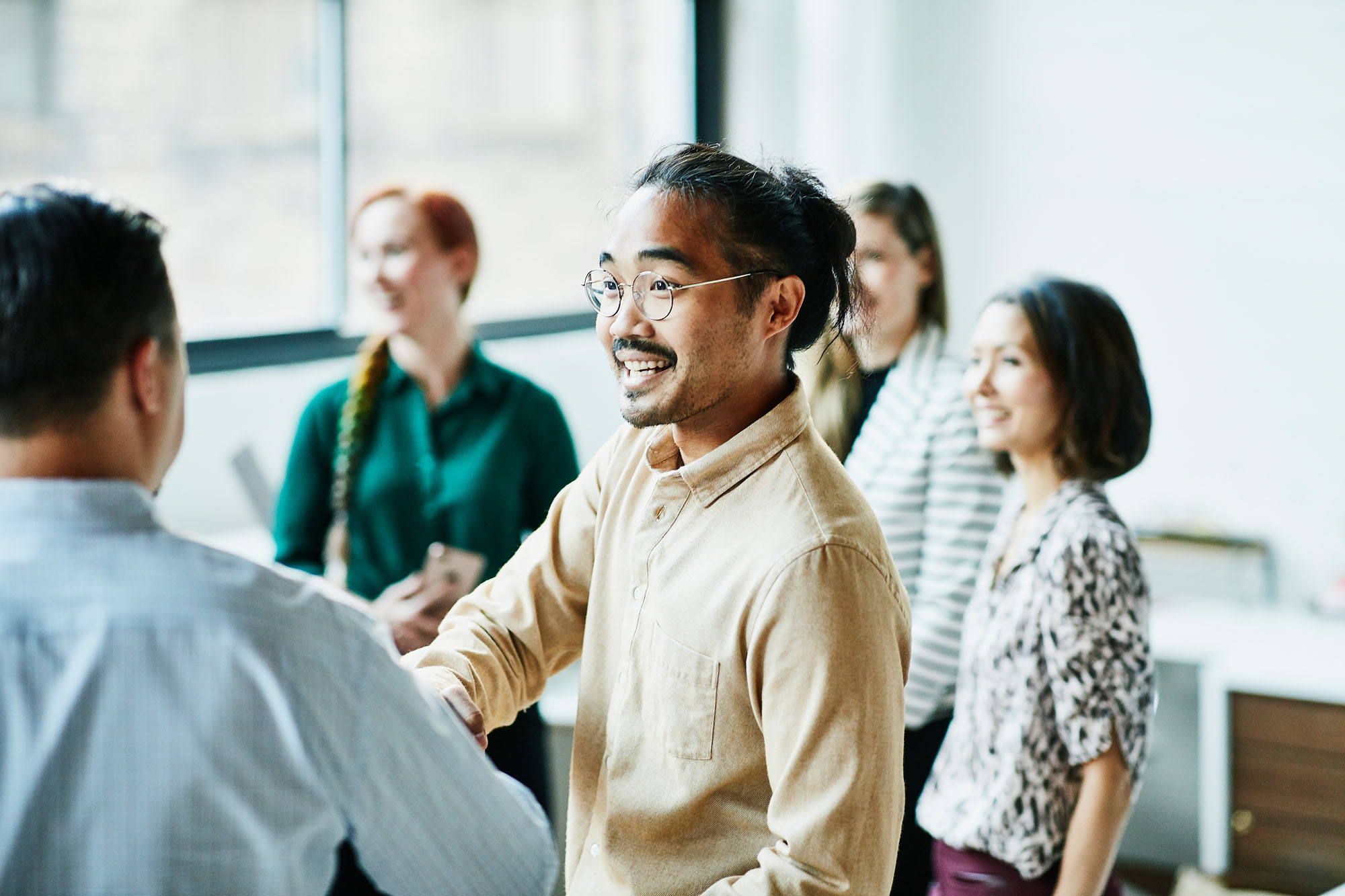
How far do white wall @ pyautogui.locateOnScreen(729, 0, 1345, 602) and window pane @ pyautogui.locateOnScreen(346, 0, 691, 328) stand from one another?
606mm

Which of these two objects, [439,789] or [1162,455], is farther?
[1162,455]

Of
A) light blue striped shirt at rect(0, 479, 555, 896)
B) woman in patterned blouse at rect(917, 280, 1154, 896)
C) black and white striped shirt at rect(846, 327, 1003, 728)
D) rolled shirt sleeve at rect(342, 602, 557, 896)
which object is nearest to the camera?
light blue striped shirt at rect(0, 479, 555, 896)

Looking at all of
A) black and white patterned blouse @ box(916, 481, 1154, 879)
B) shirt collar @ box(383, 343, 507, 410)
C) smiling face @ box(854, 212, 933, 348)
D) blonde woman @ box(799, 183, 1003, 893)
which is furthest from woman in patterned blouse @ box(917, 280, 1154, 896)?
shirt collar @ box(383, 343, 507, 410)

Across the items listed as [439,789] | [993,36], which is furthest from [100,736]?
[993,36]

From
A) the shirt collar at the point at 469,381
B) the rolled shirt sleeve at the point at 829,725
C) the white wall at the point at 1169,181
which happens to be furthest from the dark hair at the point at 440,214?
the white wall at the point at 1169,181

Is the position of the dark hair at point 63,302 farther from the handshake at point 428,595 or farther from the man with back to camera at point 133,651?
the handshake at point 428,595

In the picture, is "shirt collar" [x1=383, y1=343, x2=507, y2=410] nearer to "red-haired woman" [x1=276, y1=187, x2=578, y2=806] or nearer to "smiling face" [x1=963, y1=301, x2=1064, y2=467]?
"red-haired woman" [x1=276, y1=187, x2=578, y2=806]

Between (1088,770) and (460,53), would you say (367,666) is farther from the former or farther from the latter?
(460,53)

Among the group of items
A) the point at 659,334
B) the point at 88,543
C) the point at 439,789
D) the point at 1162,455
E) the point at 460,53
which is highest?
the point at 460,53

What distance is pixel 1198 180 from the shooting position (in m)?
3.84

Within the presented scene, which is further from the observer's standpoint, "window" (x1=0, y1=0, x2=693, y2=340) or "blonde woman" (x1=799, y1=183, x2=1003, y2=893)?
"window" (x1=0, y1=0, x2=693, y2=340)

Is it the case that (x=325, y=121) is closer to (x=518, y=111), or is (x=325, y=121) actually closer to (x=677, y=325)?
(x=518, y=111)

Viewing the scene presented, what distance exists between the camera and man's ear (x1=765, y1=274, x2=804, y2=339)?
1290 millimetres

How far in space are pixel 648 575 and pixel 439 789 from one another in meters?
0.36
